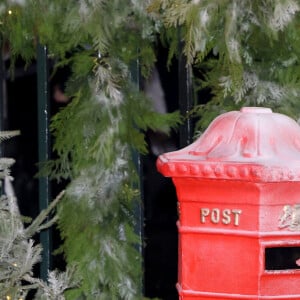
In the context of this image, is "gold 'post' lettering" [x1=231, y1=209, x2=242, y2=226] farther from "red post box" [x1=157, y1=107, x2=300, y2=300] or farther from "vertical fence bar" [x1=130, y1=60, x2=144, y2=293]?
"vertical fence bar" [x1=130, y1=60, x2=144, y2=293]

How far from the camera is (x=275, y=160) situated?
291 centimetres

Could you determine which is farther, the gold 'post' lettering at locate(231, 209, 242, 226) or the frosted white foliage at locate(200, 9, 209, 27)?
the frosted white foliage at locate(200, 9, 209, 27)

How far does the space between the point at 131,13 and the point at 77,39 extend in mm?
328

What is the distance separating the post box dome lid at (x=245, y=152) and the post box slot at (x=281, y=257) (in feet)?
3.00

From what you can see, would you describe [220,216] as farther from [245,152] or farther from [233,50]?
[233,50]

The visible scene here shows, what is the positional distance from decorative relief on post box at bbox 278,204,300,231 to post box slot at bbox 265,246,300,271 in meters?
0.81

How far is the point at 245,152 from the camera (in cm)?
297

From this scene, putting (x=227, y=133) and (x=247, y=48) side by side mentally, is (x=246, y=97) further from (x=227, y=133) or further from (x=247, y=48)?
(x=227, y=133)

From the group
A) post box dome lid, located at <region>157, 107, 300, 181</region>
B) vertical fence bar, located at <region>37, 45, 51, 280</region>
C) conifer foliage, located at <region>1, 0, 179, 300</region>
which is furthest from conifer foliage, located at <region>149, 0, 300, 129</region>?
vertical fence bar, located at <region>37, 45, 51, 280</region>

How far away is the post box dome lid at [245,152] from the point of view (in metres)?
2.88

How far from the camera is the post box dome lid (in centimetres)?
288

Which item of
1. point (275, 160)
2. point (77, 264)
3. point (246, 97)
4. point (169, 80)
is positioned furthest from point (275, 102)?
point (77, 264)

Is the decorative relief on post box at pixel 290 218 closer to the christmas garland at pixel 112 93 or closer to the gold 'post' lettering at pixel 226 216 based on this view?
the gold 'post' lettering at pixel 226 216

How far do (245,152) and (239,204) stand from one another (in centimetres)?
21
